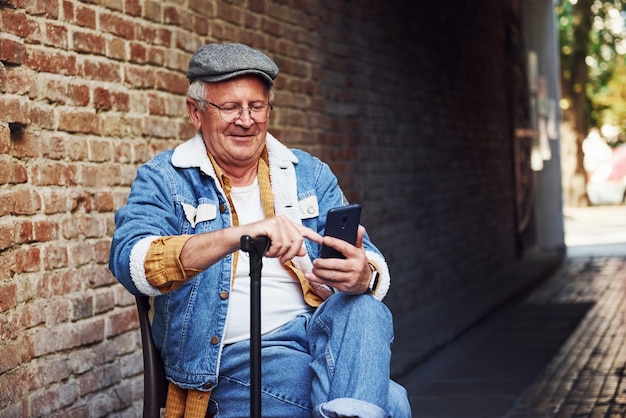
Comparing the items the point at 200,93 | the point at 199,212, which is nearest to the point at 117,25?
the point at 200,93

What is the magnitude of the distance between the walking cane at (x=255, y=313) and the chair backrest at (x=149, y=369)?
524 millimetres

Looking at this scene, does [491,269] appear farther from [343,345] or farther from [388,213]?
[343,345]

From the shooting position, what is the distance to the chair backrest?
297cm

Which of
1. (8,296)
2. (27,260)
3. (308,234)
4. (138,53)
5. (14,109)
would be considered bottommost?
(8,296)

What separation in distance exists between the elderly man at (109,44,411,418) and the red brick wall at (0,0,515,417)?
92 centimetres

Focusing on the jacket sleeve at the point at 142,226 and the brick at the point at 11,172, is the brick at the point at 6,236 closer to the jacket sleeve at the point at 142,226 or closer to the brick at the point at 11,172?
the brick at the point at 11,172

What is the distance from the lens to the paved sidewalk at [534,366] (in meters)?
5.75

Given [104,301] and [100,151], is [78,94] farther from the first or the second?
[104,301]

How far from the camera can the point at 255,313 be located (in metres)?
2.46

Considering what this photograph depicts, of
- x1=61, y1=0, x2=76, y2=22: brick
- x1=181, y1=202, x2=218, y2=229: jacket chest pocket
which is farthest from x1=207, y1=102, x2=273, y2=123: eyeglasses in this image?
x1=61, y1=0, x2=76, y2=22: brick

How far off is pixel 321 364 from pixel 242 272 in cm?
37

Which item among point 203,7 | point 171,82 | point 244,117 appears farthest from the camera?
point 203,7

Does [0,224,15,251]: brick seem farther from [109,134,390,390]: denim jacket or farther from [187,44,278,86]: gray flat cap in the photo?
[187,44,278,86]: gray flat cap

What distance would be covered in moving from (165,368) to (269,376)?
0.89 feet
